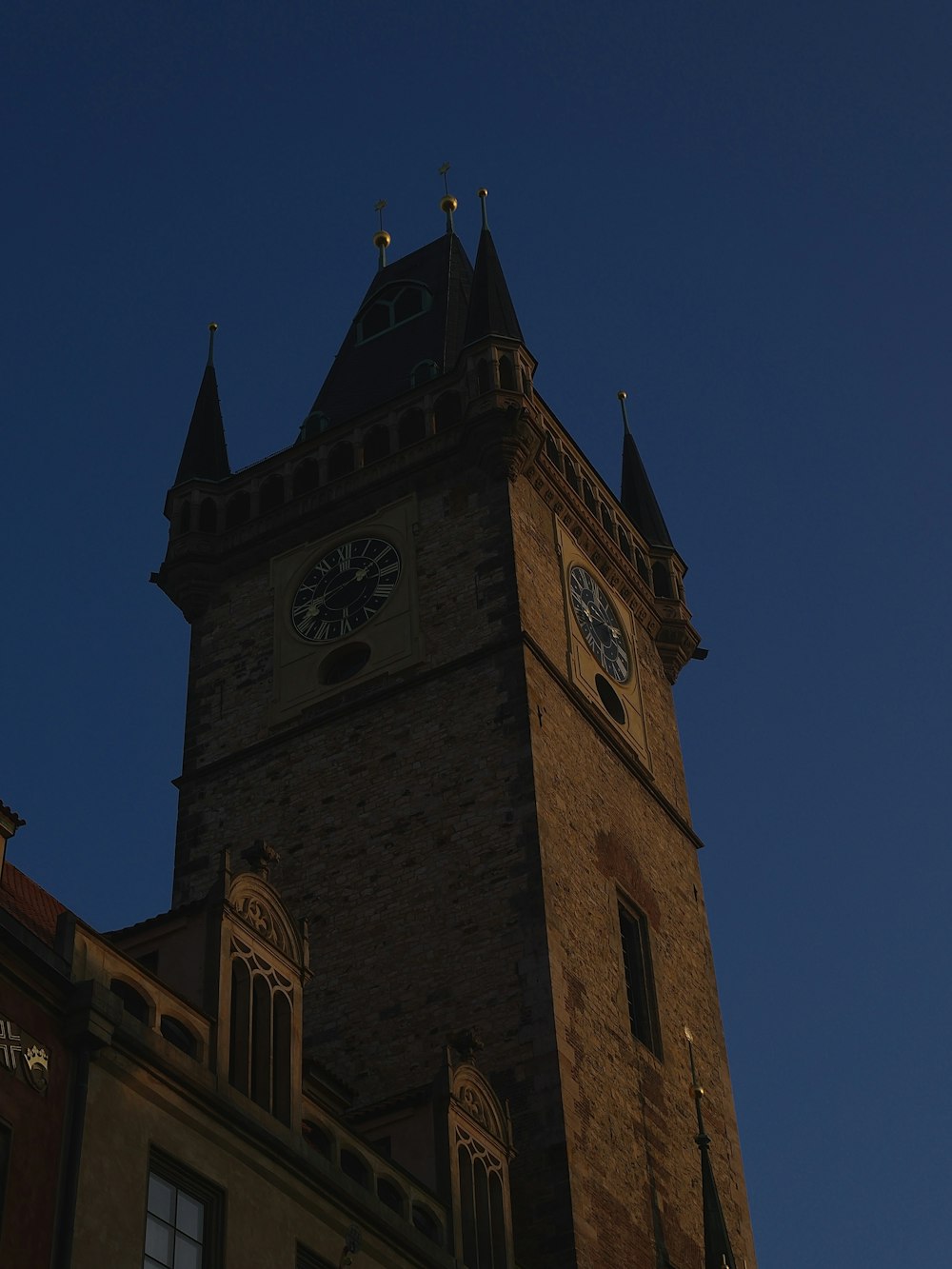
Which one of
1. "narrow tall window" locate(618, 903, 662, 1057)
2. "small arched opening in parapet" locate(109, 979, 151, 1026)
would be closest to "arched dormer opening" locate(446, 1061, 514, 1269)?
"small arched opening in parapet" locate(109, 979, 151, 1026)

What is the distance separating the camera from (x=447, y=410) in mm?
35656

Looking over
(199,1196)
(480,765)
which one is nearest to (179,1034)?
(199,1196)

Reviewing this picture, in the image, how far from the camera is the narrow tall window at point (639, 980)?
95.7 ft

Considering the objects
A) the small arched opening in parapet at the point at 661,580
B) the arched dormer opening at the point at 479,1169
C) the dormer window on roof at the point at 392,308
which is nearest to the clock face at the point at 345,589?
the small arched opening in parapet at the point at 661,580

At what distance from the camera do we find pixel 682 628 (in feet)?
124

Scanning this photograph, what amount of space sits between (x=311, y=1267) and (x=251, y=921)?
3539 millimetres

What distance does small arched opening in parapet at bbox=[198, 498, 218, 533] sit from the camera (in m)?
36.6

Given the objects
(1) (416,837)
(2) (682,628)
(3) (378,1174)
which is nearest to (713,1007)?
(1) (416,837)

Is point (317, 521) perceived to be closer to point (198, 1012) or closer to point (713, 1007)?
point (713, 1007)

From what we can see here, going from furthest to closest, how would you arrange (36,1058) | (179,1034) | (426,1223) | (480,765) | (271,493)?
1. (271,493)
2. (480,765)
3. (426,1223)
4. (179,1034)
5. (36,1058)

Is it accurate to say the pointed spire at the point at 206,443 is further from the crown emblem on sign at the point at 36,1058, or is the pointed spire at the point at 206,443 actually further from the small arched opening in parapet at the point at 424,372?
the crown emblem on sign at the point at 36,1058

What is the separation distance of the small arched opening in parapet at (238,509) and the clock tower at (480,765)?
2.0 inches

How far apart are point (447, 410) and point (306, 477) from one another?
296 centimetres

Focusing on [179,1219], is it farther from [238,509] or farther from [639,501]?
[639,501]
